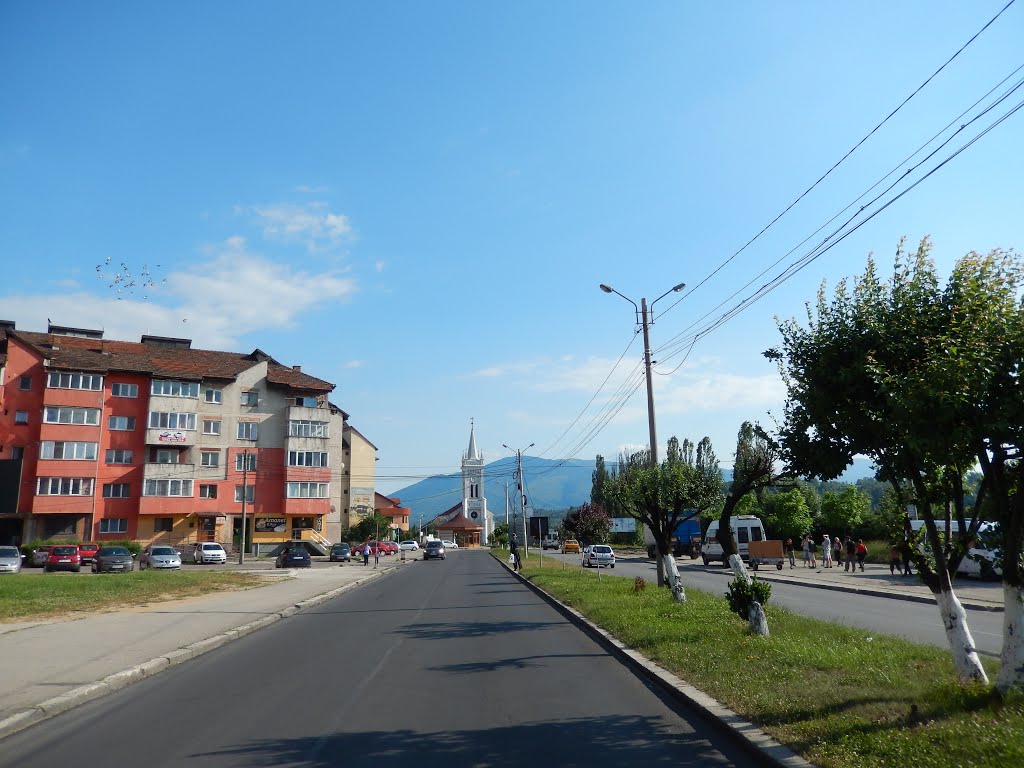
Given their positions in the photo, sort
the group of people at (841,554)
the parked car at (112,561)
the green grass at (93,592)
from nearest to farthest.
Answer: the green grass at (93,592)
the group of people at (841,554)
the parked car at (112,561)

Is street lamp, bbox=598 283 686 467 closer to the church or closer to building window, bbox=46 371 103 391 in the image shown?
building window, bbox=46 371 103 391

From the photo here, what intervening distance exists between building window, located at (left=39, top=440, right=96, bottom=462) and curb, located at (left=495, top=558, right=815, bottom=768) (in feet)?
175

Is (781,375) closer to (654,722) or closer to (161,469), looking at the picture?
(654,722)

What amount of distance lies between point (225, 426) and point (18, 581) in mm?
36917

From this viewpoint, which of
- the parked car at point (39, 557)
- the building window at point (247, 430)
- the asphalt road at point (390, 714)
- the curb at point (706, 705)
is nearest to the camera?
the curb at point (706, 705)

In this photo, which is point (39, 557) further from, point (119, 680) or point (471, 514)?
point (471, 514)

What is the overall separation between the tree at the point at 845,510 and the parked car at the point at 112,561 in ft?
138

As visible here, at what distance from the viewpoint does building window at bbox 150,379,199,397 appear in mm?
59875

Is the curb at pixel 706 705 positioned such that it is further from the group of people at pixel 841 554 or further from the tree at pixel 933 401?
the group of people at pixel 841 554

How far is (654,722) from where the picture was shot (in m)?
7.37

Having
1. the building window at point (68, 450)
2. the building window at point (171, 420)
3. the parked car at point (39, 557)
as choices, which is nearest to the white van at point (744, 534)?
the parked car at point (39, 557)

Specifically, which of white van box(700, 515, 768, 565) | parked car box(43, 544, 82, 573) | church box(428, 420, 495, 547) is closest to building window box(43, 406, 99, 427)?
parked car box(43, 544, 82, 573)

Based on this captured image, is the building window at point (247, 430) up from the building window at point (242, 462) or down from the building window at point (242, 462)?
up

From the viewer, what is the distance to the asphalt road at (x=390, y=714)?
6.35 meters
